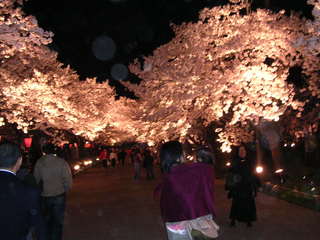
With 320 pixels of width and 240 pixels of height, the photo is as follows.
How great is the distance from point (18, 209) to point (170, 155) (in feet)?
7.18

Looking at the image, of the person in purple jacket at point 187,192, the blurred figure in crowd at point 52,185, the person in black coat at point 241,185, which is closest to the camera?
the person in purple jacket at point 187,192

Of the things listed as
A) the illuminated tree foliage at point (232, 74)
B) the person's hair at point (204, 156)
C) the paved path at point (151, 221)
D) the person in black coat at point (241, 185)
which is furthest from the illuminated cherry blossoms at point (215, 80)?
the person's hair at point (204, 156)

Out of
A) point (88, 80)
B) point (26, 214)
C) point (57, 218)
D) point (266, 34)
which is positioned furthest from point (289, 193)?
point (88, 80)

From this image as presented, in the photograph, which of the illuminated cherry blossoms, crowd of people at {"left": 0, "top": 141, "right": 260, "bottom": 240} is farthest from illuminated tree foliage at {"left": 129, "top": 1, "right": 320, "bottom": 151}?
crowd of people at {"left": 0, "top": 141, "right": 260, "bottom": 240}

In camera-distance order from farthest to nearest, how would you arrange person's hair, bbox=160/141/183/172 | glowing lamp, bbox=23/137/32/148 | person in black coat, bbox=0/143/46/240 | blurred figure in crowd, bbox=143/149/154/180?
glowing lamp, bbox=23/137/32/148
blurred figure in crowd, bbox=143/149/154/180
person's hair, bbox=160/141/183/172
person in black coat, bbox=0/143/46/240

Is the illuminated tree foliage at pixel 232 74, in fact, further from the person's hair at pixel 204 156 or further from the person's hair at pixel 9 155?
the person's hair at pixel 9 155

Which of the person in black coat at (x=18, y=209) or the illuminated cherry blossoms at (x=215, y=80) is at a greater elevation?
the illuminated cherry blossoms at (x=215, y=80)

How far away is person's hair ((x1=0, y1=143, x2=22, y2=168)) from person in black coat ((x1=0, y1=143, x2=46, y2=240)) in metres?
0.11

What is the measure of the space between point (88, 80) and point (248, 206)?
60.4 feet

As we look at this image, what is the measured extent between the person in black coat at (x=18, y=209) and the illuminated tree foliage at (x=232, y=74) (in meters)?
13.7

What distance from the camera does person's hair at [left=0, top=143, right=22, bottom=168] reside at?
4.17 meters

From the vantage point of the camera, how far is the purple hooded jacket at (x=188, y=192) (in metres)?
5.30

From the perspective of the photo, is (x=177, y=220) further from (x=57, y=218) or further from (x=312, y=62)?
(x=312, y=62)

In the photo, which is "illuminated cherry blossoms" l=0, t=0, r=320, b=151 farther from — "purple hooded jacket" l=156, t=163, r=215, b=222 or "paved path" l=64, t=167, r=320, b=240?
"purple hooded jacket" l=156, t=163, r=215, b=222
